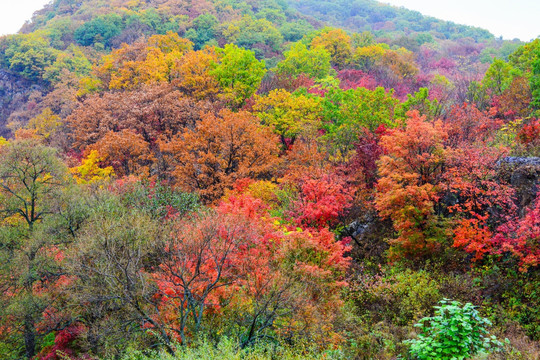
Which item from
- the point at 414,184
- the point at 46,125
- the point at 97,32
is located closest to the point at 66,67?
the point at 97,32

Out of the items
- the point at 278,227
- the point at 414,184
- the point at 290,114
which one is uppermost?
the point at 290,114

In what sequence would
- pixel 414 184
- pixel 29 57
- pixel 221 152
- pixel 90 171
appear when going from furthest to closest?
pixel 29 57
pixel 90 171
pixel 221 152
pixel 414 184

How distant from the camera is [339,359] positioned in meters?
11.9

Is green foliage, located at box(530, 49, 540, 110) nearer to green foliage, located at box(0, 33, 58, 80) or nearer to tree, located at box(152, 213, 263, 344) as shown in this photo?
tree, located at box(152, 213, 263, 344)

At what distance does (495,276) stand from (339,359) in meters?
8.66

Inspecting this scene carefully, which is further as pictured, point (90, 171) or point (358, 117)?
point (90, 171)

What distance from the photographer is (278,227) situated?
1820 cm

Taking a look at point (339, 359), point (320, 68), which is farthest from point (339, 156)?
point (320, 68)

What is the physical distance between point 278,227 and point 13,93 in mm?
72646

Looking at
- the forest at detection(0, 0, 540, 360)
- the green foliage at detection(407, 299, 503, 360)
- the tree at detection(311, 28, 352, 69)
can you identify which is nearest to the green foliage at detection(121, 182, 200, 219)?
the forest at detection(0, 0, 540, 360)

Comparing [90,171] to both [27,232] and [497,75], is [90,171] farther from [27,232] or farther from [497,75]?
[497,75]

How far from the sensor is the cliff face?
63.8m

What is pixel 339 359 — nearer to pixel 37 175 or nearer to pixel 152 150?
pixel 37 175

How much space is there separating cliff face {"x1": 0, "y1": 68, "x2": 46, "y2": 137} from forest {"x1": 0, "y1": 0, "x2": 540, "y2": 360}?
33030 millimetres
